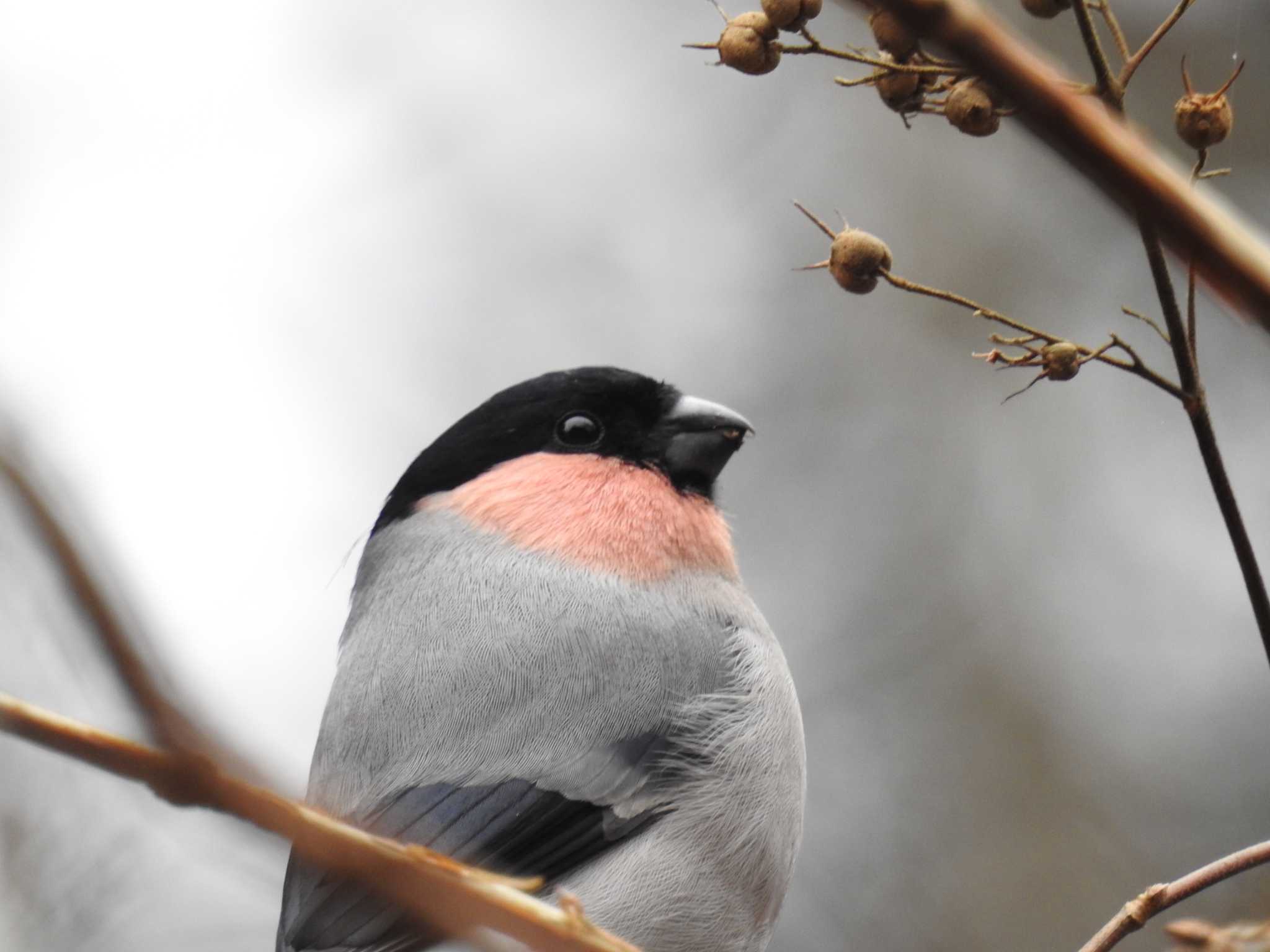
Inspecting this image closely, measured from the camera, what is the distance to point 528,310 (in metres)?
8.44

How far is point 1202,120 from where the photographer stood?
63.6 inches

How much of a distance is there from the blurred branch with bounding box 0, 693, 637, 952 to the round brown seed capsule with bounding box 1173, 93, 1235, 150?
3.92 feet

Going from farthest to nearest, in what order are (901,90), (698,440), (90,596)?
(698,440), (901,90), (90,596)

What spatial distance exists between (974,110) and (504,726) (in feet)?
4.81

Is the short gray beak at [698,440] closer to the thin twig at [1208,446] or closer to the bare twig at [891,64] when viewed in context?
the bare twig at [891,64]

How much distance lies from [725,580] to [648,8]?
255 inches

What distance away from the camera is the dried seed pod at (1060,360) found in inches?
65.1

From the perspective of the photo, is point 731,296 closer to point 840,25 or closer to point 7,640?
point 840,25

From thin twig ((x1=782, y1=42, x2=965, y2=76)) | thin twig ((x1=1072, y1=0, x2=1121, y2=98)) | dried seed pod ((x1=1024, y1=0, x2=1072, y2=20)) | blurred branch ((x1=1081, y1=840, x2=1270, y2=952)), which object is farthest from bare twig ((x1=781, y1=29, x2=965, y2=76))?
blurred branch ((x1=1081, y1=840, x2=1270, y2=952))

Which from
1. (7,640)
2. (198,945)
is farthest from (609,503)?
(7,640)


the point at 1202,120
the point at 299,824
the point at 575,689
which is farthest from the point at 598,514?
the point at 299,824

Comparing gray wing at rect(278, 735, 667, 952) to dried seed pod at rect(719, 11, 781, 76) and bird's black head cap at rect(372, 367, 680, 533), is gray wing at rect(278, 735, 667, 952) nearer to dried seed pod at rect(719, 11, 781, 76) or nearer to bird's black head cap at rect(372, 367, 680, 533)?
bird's black head cap at rect(372, 367, 680, 533)

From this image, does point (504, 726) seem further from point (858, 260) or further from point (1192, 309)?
point (1192, 309)

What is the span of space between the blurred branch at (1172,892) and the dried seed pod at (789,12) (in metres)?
1.09
